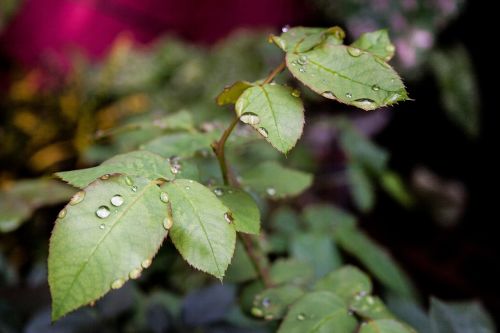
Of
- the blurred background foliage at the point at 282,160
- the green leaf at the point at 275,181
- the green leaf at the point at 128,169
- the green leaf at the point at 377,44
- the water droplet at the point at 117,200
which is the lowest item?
the blurred background foliage at the point at 282,160

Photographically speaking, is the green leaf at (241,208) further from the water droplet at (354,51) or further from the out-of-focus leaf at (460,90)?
the out-of-focus leaf at (460,90)

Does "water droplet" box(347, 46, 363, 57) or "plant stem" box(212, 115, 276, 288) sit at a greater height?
"water droplet" box(347, 46, 363, 57)

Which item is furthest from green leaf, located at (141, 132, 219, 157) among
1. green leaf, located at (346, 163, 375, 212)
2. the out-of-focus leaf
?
the out-of-focus leaf

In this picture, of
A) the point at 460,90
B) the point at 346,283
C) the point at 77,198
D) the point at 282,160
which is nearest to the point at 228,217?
the point at 77,198

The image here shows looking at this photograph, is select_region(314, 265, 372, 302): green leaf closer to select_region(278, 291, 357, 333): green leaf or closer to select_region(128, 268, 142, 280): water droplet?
select_region(278, 291, 357, 333): green leaf

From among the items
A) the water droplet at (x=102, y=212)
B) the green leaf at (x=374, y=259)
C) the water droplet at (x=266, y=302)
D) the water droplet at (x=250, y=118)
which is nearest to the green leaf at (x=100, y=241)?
the water droplet at (x=102, y=212)

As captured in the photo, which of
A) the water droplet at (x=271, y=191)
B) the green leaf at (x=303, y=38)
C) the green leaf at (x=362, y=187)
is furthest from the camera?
the green leaf at (x=362, y=187)
